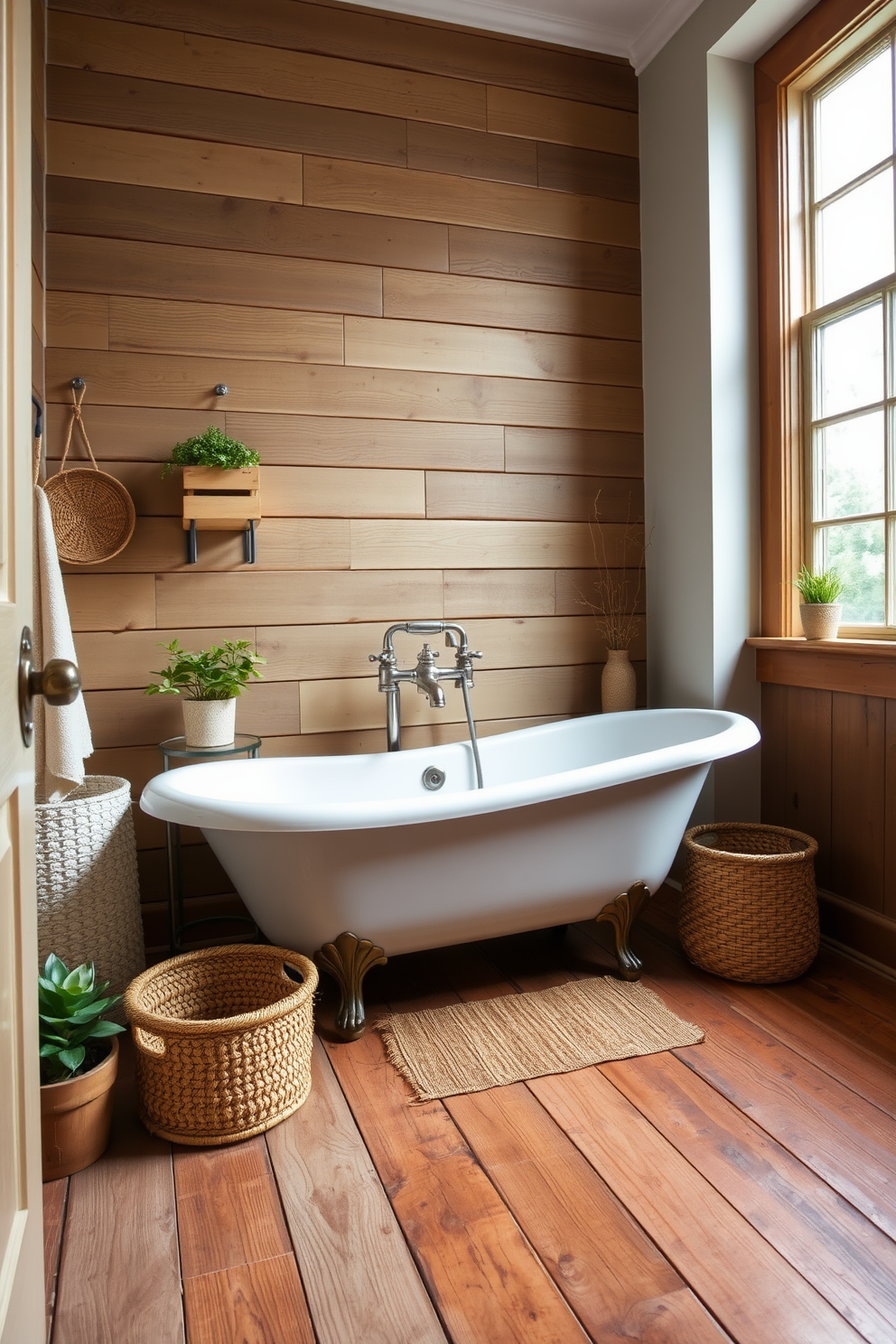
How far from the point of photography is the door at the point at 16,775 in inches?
33.0

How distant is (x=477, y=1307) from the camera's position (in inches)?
49.6

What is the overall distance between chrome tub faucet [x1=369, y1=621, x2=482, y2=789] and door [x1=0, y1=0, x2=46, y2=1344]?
1653 mm

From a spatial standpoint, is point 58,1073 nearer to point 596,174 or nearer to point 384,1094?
point 384,1094

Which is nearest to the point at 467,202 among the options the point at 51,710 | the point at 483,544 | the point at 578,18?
the point at 578,18

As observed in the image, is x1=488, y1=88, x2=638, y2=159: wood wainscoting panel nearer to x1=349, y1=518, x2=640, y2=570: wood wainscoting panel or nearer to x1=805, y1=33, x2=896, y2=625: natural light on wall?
x1=805, y1=33, x2=896, y2=625: natural light on wall

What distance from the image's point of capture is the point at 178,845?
253 centimetres

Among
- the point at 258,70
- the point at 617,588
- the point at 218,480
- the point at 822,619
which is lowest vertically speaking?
the point at 822,619

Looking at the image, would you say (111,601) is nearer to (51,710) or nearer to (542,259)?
(51,710)

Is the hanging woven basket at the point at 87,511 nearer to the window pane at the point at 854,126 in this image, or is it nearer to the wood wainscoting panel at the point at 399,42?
the wood wainscoting panel at the point at 399,42

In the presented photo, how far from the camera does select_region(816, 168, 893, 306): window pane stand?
7.77ft

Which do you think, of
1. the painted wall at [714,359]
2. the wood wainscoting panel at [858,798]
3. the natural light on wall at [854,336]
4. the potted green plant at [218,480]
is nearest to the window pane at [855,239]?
the natural light on wall at [854,336]

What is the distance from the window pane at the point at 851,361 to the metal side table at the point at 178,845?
75.0 inches

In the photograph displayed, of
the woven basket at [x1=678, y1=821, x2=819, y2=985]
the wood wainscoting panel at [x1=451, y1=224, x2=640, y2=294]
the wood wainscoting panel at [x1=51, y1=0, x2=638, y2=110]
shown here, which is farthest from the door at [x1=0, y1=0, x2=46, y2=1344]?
the wood wainscoting panel at [x1=451, y1=224, x2=640, y2=294]

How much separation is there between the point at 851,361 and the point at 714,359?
0.40m
